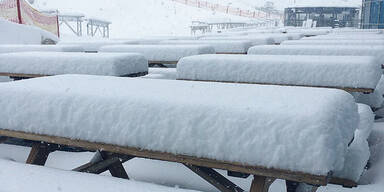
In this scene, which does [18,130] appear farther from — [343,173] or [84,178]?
[343,173]

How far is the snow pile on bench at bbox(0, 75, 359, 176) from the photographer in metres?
1.68

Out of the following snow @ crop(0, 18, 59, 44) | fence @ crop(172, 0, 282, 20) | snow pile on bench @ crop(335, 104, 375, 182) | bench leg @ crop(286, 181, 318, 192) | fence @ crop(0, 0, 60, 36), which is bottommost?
snow pile on bench @ crop(335, 104, 375, 182)

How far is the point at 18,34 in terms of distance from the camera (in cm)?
1094

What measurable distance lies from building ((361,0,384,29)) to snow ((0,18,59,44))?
52.2 ft

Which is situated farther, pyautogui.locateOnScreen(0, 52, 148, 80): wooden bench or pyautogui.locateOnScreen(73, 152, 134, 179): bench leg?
pyautogui.locateOnScreen(0, 52, 148, 80): wooden bench

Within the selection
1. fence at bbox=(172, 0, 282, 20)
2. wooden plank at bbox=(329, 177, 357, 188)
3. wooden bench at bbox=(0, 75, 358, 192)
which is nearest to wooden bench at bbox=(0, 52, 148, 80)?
wooden bench at bbox=(0, 75, 358, 192)

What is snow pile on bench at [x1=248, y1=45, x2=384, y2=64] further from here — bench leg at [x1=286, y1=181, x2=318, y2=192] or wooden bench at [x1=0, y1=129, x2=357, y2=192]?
bench leg at [x1=286, y1=181, x2=318, y2=192]

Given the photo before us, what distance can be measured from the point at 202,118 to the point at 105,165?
37.3 inches

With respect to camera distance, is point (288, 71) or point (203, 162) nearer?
point (203, 162)

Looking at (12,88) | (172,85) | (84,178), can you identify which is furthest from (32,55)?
(84,178)

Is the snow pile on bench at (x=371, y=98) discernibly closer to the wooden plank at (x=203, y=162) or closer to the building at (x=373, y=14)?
the wooden plank at (x=203, y=162)

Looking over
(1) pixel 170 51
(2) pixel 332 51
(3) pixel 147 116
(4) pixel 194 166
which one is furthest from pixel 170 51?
(3) pixel 147 116

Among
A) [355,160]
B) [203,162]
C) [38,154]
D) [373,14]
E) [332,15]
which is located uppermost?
[332,15]

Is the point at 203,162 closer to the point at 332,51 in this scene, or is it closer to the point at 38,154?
the point at 38,154
